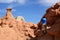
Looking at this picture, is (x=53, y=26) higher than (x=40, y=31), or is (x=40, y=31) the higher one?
(x=53, y=26)

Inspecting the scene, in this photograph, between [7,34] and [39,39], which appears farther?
[7,34]

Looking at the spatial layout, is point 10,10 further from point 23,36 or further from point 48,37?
point 48,37

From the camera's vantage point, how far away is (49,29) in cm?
2003

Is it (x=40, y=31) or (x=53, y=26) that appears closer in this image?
(x=53, y=26)

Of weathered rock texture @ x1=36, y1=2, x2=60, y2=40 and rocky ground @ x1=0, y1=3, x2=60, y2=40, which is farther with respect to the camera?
rocky ground @ x1=0, y1=3, x2=60, y2=40

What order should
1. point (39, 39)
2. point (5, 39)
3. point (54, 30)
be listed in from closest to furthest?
1. point (54, 30)
2. point (39, 39)
3. point (5, 39)

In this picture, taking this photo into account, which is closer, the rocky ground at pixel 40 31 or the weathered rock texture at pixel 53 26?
the weathered rock texture at pixel 53 26

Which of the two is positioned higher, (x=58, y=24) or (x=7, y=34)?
(x=58, y=24)

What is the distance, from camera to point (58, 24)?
18.8 meters

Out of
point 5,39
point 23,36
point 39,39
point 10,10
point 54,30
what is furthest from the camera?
point 10,10

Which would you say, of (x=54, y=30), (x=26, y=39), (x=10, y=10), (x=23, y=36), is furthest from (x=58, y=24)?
(x=10, y=10)

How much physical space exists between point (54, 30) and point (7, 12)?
31.0 metres

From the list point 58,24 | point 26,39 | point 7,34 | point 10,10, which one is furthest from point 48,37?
point 10,10

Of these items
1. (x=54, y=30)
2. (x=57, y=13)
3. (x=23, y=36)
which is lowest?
(x=23, y=36)
